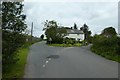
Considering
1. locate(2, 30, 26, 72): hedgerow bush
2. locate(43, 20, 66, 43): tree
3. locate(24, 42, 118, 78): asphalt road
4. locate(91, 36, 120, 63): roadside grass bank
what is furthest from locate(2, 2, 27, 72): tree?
locate(43, 20, 66, 43): tree

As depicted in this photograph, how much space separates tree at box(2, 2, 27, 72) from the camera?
1708 cm

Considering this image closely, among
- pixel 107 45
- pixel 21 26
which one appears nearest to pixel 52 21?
pixel 107 45

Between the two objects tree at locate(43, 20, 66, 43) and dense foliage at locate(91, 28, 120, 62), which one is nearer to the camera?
dense foliage at locate(91, 28, 120, 62)

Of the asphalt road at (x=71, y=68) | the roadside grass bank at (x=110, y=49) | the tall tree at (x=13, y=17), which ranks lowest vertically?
the asphalt road at (x=71, y=68)

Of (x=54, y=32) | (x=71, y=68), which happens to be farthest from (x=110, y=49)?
(x=54, y=32)

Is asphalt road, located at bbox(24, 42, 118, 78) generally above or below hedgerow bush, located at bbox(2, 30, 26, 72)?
below

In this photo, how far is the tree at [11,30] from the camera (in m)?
17.1

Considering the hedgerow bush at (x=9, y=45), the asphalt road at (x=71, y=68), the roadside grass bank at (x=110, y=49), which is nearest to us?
the asphalt road at (x=71, y=68)

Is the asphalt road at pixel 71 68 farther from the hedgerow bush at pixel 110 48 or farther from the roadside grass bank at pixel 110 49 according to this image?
the hedgerow bush at pixel 110 48

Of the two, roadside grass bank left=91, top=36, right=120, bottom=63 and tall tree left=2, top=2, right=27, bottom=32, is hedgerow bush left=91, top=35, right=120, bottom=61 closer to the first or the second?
roadside grass bank left=91, top=36, right=120, bottom=63

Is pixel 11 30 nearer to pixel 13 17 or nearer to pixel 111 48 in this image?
pixel 13 17

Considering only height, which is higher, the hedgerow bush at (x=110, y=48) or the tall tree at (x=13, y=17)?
the tall tree at (x=13, y=17)

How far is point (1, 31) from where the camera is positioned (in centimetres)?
1738

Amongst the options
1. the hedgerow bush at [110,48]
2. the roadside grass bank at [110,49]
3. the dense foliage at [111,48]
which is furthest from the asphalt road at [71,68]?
the hedgerow bush at [110,48]
